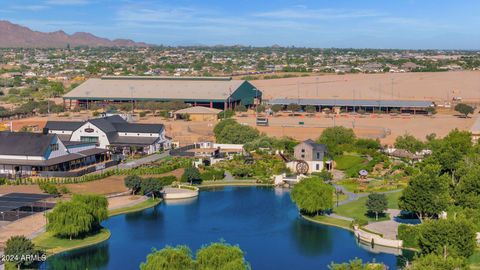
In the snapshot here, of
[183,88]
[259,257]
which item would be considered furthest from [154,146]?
[183,88]

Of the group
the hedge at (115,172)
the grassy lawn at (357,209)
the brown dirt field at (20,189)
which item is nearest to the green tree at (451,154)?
the grassy lawn at (357,209)

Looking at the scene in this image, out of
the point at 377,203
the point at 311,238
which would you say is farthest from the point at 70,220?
the point at 377,203

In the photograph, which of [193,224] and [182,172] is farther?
[182,172]

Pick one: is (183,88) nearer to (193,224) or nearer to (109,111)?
(109,111)

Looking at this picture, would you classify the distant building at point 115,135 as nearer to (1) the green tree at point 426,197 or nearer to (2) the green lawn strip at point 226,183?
(2) the green lawn strip at point 226,183

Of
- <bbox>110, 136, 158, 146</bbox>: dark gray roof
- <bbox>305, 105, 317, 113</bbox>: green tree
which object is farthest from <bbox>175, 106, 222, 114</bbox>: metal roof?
<bbox>110, 136, 158, 146</bbox>: dark gray roof

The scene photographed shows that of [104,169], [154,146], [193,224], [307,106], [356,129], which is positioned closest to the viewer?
[193,224]

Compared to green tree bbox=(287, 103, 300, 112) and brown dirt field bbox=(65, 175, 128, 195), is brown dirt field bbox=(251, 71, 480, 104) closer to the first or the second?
green tree bbox=(287, 103, 300, 112)

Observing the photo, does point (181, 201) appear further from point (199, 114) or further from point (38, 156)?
point (199, 114)
